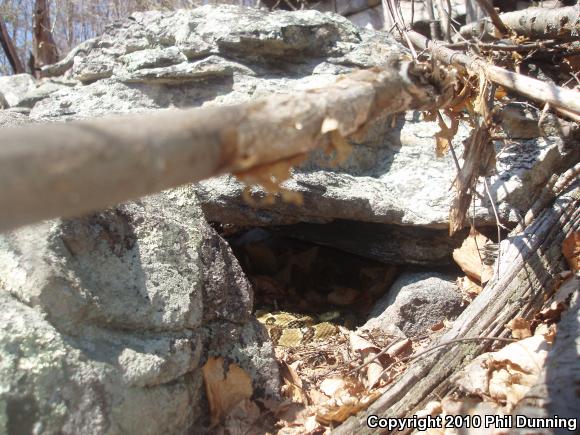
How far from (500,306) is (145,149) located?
2386 mm

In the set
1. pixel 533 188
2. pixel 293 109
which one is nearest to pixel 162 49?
pixel 533 188

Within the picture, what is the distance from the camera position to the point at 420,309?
3.54 meters

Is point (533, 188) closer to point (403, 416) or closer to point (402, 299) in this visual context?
point (402, 299)

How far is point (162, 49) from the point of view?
163 inches

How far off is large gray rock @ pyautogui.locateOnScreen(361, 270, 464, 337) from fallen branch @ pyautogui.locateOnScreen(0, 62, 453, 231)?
2.17 metres

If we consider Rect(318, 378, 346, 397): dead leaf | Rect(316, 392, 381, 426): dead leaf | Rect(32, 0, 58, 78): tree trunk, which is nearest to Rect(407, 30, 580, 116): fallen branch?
Rect(316, 392, 381, 426): dead leaf

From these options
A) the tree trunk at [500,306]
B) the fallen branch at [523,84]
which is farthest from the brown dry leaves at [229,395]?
the fallen branch at [523,84]

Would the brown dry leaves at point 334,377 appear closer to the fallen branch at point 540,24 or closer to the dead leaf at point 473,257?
the dead leaf at point 473,257

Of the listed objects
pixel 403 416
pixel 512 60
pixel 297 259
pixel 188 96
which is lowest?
pixel 297 259

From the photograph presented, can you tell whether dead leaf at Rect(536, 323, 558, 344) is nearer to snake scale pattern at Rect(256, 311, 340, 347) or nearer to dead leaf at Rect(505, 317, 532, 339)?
dead leaf at Rect(505, 317, 532, 339)

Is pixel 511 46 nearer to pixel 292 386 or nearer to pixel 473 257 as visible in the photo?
pixel 473 257

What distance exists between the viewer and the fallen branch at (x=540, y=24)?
404 cm

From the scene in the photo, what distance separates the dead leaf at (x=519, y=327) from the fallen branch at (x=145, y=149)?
1.74 meters

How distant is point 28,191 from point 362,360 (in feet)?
8.19
